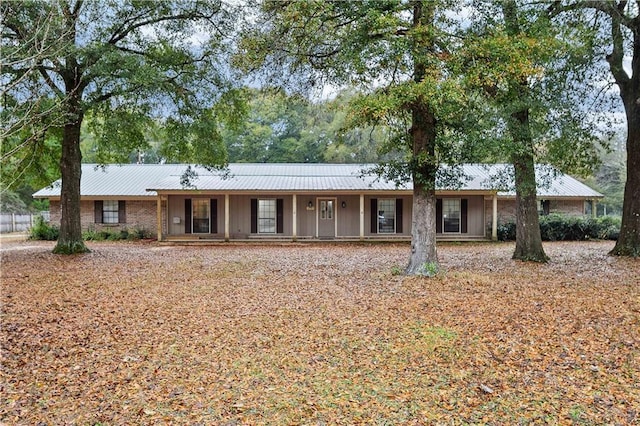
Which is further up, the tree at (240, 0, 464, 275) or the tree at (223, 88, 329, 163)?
the tree at (223, 88, 329, 163)

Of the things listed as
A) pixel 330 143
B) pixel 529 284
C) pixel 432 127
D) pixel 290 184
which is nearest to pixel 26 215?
pixel 290 184

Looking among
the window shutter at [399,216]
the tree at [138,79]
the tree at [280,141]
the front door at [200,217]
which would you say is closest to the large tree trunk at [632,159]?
the window shutter at [399,216]

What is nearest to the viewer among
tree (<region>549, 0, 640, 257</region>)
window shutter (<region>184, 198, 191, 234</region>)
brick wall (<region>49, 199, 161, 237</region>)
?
tree (<region>549, 0, 640, 257</region>)

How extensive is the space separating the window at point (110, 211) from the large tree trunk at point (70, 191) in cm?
769

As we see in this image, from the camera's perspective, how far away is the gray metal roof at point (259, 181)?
19.0m

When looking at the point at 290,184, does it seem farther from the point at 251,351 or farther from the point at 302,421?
the point at 302,421

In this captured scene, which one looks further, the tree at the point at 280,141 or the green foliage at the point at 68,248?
the tree at the point at 280,141

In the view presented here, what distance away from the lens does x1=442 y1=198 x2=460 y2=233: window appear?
20078 millimetres

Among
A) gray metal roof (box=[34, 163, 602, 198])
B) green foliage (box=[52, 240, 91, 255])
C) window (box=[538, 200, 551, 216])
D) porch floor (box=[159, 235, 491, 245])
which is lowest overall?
porch floor (box=[159, 235, 491, 245])

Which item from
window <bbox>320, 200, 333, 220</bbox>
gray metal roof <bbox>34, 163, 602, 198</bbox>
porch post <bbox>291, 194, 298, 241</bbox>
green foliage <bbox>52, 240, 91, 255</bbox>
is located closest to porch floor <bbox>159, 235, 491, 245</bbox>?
porch post <bbox>291, 194, 298, 241</bbox>

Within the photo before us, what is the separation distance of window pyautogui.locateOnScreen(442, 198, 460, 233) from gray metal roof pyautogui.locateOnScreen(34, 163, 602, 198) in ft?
4.13

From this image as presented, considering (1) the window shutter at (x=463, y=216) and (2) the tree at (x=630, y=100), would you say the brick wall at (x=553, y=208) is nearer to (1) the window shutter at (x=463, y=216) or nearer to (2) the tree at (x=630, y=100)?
(1) the window shutter at (x=463, y=216)

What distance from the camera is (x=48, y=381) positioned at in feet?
13.4

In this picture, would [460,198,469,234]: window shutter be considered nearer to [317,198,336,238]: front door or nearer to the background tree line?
[317,198,336,238]: front door
